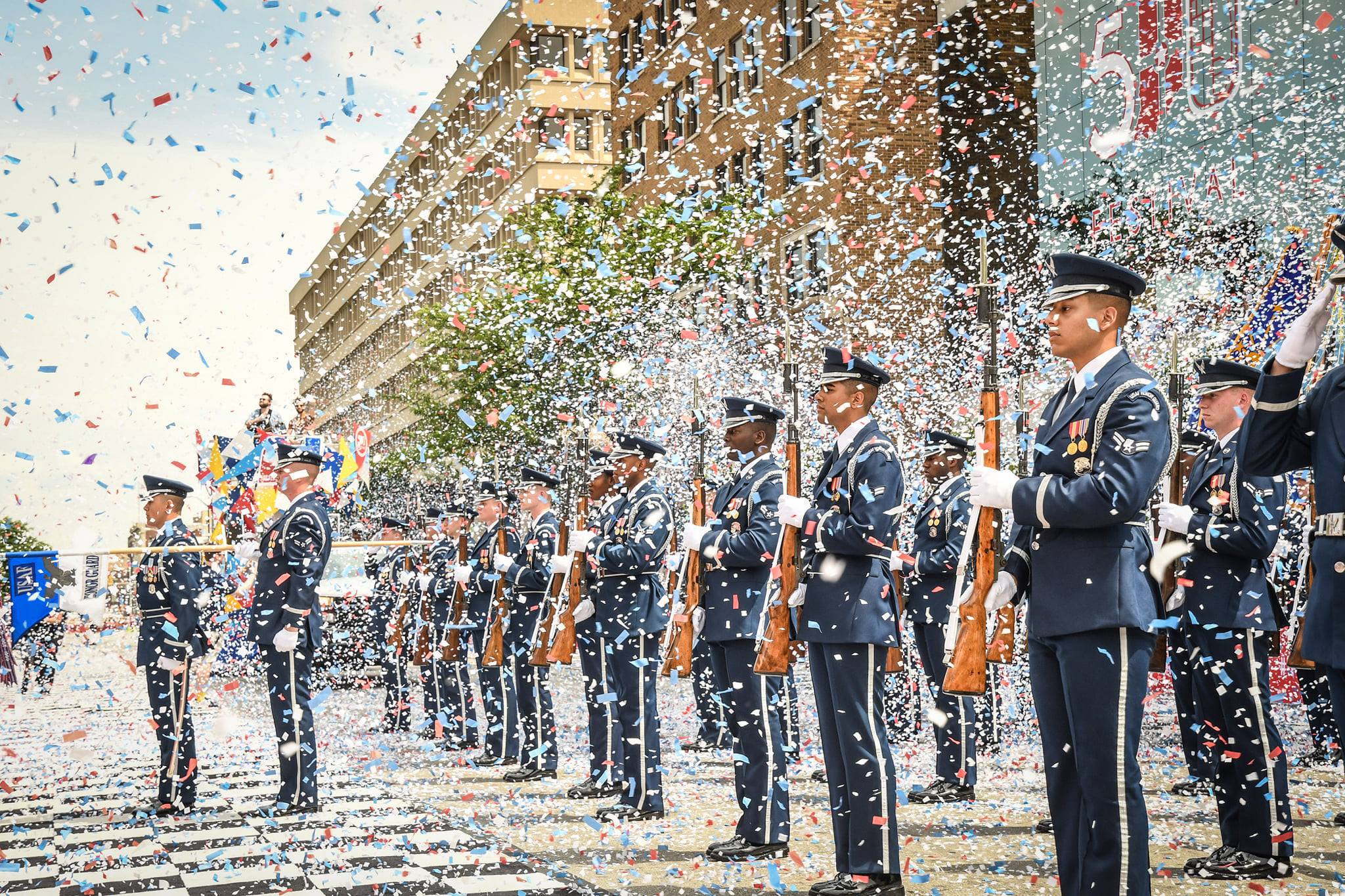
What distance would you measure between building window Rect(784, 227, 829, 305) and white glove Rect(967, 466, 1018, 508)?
75.7ft

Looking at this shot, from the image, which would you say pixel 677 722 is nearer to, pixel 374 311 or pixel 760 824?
pixel 760 824

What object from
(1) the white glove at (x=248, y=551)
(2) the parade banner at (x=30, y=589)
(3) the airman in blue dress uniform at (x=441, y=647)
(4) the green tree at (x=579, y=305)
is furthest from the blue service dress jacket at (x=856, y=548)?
(4) the green tree at (x=579, y=305)

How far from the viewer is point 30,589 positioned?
16125mm

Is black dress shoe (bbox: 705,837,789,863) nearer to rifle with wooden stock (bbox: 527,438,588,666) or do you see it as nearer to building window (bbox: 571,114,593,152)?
rifle with wooden stock (bbox: 527,438,588,666)

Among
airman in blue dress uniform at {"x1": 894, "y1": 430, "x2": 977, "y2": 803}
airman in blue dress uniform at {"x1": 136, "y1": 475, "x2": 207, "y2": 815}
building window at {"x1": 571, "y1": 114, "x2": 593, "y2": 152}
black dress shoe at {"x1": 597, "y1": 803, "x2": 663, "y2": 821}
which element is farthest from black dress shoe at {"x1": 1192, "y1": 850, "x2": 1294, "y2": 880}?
building window at {"x1": 571, "y1": 114, "x2": 593, "y2": 152}

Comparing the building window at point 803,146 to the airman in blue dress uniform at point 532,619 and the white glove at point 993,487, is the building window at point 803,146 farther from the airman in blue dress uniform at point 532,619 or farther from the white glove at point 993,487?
the white glove at point 993,487

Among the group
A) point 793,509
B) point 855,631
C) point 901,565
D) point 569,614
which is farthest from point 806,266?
point 855,631

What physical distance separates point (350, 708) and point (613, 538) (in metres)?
7.53

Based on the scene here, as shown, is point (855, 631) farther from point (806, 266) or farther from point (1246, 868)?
point (806, 266)

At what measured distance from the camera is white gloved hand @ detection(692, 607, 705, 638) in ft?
22.2

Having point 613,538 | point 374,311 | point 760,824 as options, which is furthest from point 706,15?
point 374,311

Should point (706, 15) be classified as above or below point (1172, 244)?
above

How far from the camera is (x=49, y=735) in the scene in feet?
40.6

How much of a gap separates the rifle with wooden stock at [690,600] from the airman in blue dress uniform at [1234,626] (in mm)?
2376
